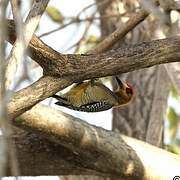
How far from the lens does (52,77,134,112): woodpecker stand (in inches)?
113

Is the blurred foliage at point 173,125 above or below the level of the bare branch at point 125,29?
below

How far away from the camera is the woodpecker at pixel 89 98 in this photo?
2.88 metres

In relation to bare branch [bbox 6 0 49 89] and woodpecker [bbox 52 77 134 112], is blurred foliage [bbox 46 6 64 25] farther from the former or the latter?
bare branch [bbox 6 0 49 89]

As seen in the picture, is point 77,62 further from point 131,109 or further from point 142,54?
point 131,109

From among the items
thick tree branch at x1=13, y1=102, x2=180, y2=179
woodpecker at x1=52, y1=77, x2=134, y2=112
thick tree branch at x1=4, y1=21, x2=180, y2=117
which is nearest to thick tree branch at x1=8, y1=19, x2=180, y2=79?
thick tree branch at x1=4, y1=21, x2=180, y2=117

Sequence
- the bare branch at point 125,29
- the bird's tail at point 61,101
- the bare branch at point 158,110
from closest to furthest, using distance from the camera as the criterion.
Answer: the bird's tail at point 61,101, the bare branch at point 125,29, the bare branch at point 158,110

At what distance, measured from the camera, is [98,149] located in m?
A: 2.62

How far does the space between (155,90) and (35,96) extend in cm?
242

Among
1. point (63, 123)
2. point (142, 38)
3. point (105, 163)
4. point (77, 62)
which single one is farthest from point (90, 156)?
point (142, 38)

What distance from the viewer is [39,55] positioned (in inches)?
81.4

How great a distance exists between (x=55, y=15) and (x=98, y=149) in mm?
2448

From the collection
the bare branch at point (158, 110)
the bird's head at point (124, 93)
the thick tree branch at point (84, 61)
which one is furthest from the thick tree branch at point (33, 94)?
the bare branch at point (158, 110)

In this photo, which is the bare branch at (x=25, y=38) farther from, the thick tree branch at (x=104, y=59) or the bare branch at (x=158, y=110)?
the bare branch at (x=158, y=110)

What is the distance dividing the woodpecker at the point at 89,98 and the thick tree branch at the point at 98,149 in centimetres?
25
